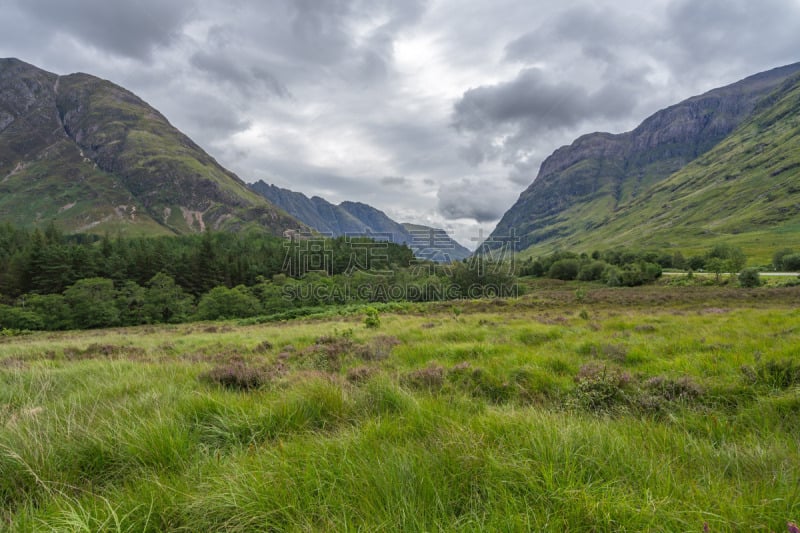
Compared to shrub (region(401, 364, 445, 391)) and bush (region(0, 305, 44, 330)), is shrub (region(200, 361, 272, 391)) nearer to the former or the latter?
shrub (region(401, 364, 445, 391))

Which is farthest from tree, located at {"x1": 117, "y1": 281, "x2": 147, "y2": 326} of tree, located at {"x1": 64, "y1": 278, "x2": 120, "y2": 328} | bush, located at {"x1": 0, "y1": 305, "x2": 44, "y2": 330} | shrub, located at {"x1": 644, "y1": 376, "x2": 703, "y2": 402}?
shrub, located at {"x1": 644, "y1": 376, "x2": 703, "y2": 402}

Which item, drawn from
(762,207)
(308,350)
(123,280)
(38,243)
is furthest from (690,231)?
(38,243)

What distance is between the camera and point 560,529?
162 centimetres

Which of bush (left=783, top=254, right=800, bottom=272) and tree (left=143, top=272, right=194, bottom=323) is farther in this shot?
bush (left=783, top=254, right=800, bottom=272)

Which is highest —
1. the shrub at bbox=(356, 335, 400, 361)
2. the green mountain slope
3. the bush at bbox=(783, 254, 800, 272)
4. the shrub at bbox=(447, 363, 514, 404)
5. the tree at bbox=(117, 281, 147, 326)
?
the green mountain slope

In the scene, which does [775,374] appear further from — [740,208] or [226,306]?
[740,208]

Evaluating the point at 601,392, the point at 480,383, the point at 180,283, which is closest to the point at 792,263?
the point at 601,392

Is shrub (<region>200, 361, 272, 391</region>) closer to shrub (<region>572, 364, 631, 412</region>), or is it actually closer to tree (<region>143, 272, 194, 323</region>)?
shrub (<region>572, 364, 631, 412</region>)

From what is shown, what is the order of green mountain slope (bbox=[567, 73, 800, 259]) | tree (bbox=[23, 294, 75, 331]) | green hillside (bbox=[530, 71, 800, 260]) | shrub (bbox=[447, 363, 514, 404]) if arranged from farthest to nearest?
1. green mountain slope (bbox=[567, 73, 800, 259])
2. green hillside (bbox=[530, 71, 800, 260])
3. tree (bbox=[23, 294, 75, 331])
4. shrub (bbox=[447, 363, 514, 404])

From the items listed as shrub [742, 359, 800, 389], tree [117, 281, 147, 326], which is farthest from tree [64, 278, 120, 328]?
shrub [742, 359, 800, 389]

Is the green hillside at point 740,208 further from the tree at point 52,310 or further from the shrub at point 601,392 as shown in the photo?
the tree at point 52,310

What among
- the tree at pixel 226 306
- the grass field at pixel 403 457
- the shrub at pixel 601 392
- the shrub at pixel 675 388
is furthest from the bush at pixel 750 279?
the tree at pixel 226 306

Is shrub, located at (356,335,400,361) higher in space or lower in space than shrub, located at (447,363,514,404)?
lower

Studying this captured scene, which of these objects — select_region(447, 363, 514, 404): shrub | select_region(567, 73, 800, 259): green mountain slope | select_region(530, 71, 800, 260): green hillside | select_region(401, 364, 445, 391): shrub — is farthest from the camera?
select_region(567, 73, 800, 259): green mountain slope
